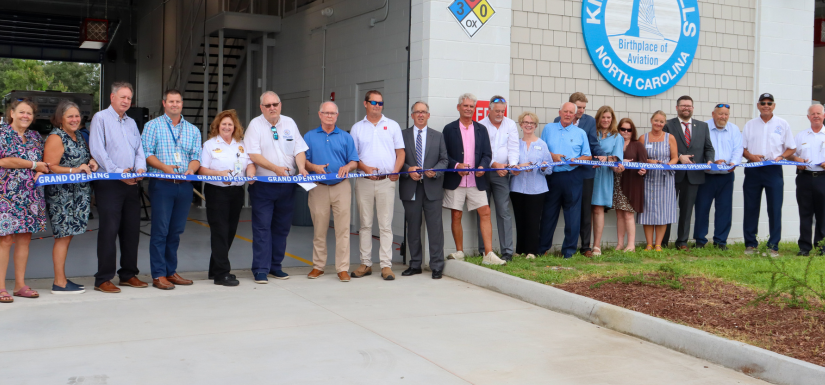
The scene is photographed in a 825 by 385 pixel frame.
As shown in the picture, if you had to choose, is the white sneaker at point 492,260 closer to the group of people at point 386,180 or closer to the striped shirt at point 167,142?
the group of people at point 386,180

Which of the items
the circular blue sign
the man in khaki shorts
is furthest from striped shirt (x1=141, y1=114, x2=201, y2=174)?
the circular blue sign

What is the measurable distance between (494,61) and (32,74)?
65475mm

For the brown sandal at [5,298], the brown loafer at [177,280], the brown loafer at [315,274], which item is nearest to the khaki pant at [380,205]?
the brown loafer at [315,274]

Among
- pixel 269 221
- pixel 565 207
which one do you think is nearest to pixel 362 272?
pixel 269 221

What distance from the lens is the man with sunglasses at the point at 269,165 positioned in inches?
286

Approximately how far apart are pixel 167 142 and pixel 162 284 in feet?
4.50

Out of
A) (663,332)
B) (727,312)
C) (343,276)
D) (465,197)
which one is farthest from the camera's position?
(465,197)

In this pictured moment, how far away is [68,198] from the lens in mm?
6477

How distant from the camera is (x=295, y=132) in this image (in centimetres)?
743

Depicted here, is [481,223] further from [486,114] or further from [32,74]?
[32,74]

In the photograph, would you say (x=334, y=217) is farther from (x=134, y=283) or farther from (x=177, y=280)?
(x=134, y=283)

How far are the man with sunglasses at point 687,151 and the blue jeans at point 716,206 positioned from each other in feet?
0.49

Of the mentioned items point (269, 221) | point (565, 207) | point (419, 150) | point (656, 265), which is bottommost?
point (656, 265)

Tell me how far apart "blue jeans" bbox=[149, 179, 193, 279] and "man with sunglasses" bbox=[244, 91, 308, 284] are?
684mm
